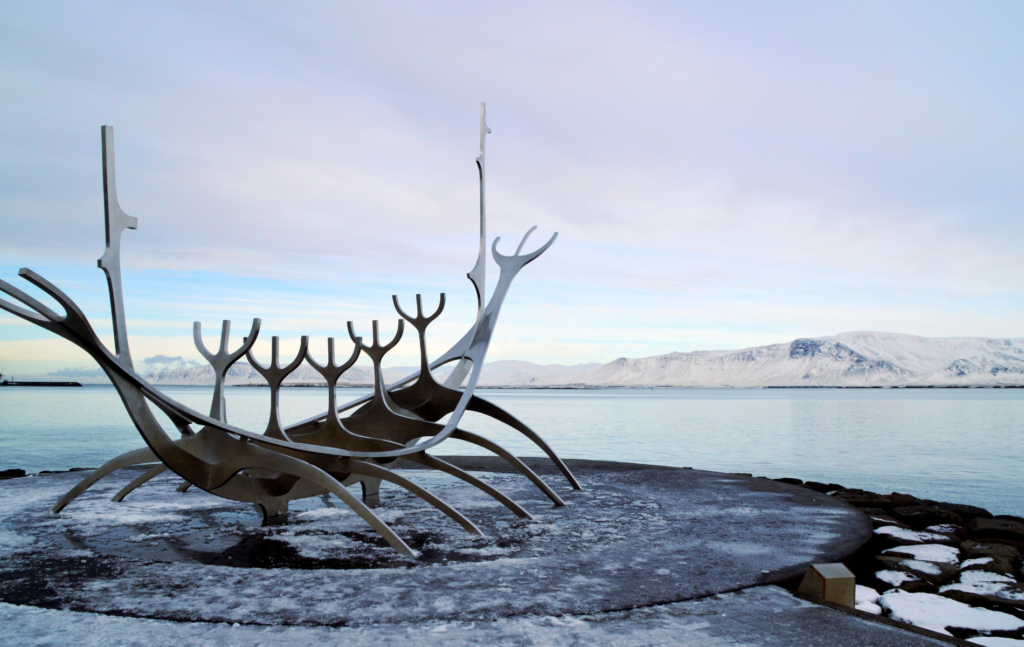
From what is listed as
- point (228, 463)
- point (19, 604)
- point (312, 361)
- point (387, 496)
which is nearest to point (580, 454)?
point (387, 496)

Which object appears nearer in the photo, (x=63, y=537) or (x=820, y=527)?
(x=63, y=537)

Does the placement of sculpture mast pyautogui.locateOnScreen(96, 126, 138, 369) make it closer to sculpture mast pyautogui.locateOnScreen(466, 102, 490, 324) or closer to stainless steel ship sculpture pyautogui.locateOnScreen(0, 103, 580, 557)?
stainless steel ship sculpture pyautogui.locateOnScreen(0, 103, 580, 557)

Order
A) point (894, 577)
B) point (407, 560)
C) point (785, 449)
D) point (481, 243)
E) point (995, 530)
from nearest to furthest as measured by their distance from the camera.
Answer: point (407, 560)
point (894, 577)
point (995, 530)
point (481, 243)
point (785, 449)

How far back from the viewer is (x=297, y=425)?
880 cm

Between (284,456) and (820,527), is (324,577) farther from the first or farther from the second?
(820,527)

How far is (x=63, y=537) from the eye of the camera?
6758 millimetres

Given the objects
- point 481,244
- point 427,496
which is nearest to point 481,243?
point 481,244

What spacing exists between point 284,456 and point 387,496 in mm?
2833

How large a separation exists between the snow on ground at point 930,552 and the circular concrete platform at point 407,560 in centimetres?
43

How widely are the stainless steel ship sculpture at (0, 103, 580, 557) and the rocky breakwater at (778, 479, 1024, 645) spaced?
11.4ft

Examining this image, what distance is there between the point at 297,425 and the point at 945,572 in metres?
7.09

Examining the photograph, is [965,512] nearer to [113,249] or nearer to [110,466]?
[110,466]

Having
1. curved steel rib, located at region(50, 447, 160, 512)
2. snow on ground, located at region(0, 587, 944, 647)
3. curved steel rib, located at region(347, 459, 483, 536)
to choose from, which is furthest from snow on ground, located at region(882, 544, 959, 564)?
curved steel rib, located at region(50, 447, 160, 512)

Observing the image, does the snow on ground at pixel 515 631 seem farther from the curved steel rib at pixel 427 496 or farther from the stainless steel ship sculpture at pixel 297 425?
the curved steel rib at pixel 427 496
